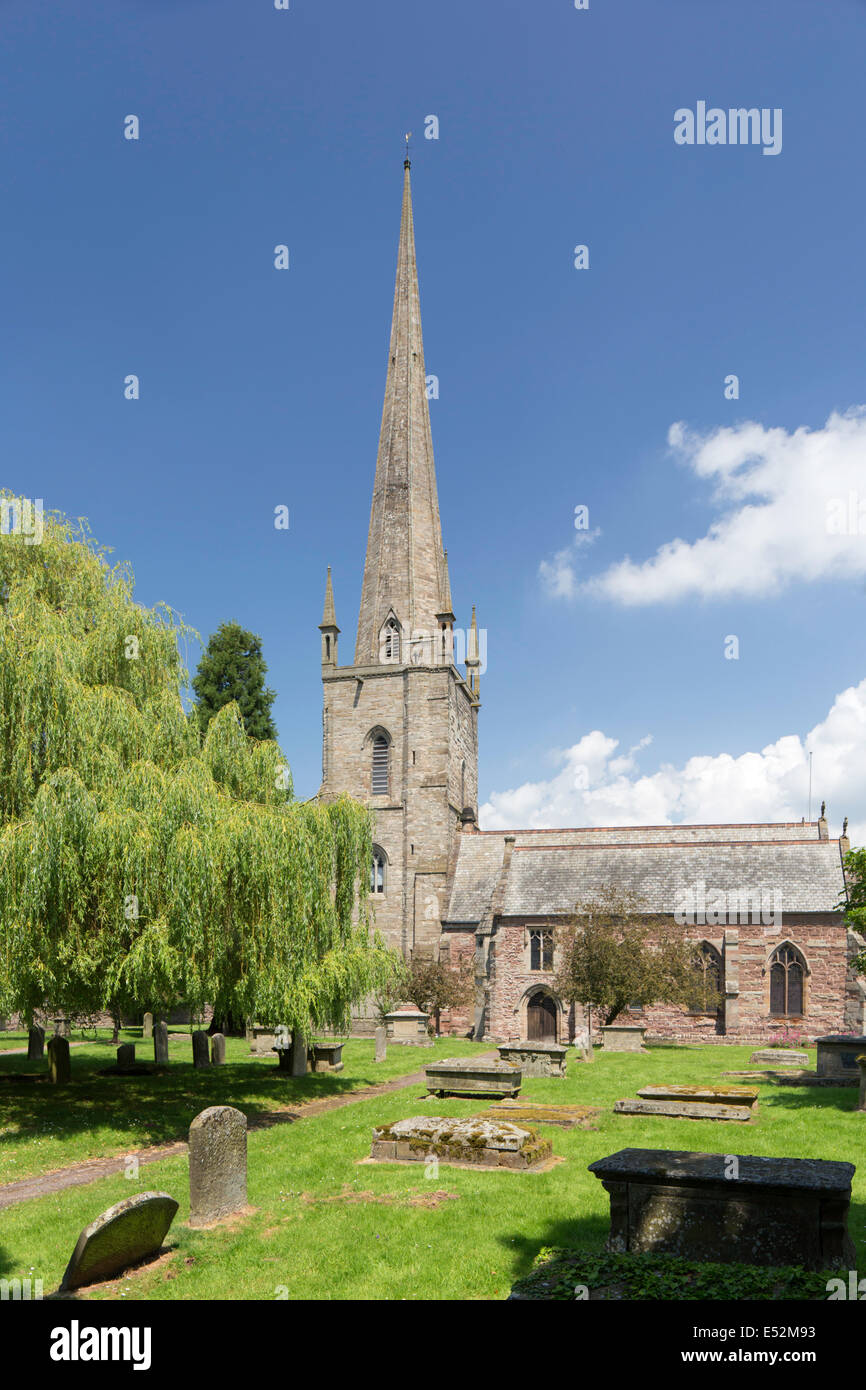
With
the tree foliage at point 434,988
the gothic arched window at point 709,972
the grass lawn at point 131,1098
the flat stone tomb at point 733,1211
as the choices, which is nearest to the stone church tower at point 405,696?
the tree foliage at point 434,988

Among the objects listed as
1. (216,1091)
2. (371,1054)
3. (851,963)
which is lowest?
(371,1054)

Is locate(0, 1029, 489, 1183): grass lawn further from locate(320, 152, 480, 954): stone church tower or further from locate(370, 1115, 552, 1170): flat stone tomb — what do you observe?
locate(320, 152, 480, 954): stone church tower

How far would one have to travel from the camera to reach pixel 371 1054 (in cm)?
2806

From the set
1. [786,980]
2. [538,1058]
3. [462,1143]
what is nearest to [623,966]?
[538,1058]

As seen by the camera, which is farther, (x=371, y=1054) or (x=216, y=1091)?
(x=371, y=1054)

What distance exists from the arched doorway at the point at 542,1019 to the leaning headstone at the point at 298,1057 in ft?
60.2

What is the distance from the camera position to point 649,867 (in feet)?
133

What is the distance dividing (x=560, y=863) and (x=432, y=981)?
28.1 ft

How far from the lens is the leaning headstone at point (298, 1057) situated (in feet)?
73.4

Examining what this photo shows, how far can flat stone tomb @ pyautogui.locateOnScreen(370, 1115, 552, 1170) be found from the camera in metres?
11.8

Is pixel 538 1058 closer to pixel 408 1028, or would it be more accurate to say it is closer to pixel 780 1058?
pixel 780 1058

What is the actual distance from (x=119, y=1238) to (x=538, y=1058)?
15374 millimetres
